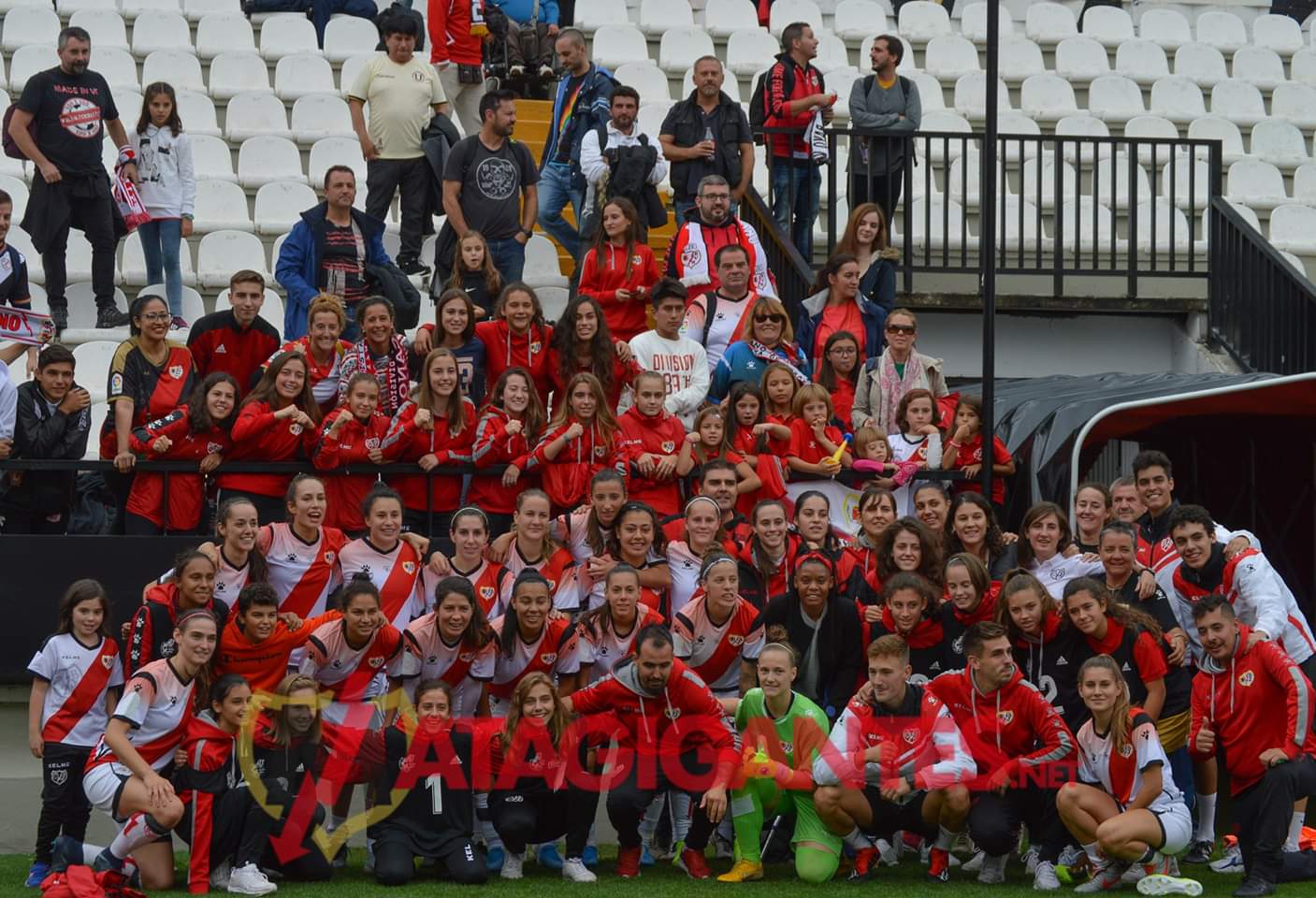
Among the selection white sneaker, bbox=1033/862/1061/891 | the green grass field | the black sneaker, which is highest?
the black sneaker

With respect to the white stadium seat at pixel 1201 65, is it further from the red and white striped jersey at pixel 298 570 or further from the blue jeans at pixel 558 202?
the red and white striped jersey at pixel 298 570

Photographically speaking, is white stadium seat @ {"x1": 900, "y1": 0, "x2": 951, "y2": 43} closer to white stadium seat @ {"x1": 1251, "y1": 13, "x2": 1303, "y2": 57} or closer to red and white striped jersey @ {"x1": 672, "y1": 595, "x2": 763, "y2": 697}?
white stadium seat @ {"x1": 1251, "y1": 13, "x2": 1303, "y2": 57}

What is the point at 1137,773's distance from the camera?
26.0 ft

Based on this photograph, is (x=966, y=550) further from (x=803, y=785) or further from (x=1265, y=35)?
(x=1265, y=35)

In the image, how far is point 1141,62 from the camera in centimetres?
1638

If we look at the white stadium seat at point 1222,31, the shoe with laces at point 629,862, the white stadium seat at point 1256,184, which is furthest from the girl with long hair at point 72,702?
the white stadium seat at point 1222,31

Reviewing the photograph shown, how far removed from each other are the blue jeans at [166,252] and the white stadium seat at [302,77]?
2.92 meters

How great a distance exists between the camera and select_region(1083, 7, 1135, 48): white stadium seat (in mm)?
16734

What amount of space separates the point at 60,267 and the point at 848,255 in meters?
4.59

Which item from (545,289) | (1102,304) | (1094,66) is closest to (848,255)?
(545,289)

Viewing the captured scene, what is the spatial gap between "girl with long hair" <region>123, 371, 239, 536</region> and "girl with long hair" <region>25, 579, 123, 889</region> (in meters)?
1.37

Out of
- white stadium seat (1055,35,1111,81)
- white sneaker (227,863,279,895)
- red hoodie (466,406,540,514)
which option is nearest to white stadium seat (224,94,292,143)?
red hoodie (466,406,540,514)

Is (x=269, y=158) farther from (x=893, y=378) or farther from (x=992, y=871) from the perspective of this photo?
(x=992, y=871)

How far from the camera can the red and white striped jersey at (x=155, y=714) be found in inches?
309
